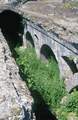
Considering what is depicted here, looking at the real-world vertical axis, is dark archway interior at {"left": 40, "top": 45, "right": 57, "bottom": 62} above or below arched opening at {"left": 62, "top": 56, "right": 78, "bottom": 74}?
below

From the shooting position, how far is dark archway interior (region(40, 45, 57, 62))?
68.8 ft

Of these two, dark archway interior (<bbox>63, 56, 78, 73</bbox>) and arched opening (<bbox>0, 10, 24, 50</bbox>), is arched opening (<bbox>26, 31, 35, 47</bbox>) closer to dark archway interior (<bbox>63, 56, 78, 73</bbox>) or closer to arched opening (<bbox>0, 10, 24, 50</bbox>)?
arched opening (<bbox>0, 10, 24, 50</bbox>)

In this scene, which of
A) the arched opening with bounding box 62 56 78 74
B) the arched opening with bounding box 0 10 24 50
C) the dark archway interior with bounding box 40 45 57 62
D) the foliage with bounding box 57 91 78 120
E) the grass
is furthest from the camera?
the arched opening with bounding box 0 10 24 50

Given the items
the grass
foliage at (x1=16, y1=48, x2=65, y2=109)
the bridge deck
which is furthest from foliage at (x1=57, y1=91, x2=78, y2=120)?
the bridge deck

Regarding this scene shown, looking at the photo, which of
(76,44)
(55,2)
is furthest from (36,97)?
(55,2)

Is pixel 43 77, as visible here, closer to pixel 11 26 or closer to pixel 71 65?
pixel 71 65

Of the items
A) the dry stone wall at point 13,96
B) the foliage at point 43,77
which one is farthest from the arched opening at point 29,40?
the dry stone wall at point 13,96

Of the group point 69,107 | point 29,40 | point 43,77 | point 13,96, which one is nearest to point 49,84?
point 43,77

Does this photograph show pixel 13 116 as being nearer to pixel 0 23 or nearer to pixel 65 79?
pixel 65 79

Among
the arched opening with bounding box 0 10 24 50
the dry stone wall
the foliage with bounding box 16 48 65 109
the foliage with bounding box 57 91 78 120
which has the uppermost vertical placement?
the dry stone wall

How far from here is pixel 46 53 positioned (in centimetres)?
2186

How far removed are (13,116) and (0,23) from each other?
42.5 ft

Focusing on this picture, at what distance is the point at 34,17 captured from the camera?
73.2ft

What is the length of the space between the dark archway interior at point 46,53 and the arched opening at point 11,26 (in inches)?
101
